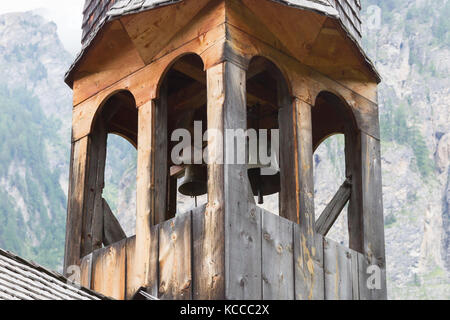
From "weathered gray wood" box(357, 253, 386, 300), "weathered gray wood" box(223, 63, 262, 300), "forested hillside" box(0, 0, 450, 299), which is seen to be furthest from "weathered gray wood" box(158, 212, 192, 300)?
"forested hillside" box(0, 0, 450, 299)

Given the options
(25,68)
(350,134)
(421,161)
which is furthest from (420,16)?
(350,134)

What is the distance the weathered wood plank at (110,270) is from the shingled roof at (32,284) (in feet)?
3.83

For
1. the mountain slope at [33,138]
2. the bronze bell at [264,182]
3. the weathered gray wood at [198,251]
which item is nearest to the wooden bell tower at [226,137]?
the weathered gray wood at [198,251]

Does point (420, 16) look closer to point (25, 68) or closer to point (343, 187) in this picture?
point (25, 68)

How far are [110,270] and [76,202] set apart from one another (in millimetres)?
999

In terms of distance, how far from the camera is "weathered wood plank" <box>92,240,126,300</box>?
8281 millimetres

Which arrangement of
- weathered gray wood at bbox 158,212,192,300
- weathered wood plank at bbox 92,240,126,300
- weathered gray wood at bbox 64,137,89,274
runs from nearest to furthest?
weathered gray wood at bbox 158,212,192,300 < weathered wood plank at bbox 92,240,126,300 < weathered gray wood at bbox 64,137,89,274

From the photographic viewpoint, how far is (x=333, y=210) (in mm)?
9234

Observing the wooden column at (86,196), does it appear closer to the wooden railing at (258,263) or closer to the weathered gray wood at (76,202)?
the weathered gray wood at (76,202)

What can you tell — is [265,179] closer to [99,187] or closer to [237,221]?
[99,187]

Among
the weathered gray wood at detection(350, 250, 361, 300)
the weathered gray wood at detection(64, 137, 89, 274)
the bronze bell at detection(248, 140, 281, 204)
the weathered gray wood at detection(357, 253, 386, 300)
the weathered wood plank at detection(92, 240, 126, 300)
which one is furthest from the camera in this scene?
the bronze bell at detection(248, 140, 281, 204)

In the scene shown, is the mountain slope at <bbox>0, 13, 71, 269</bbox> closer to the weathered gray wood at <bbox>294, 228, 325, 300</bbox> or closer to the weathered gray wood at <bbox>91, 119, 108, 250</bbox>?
the weathered gray wood at <bbox>91, 119, 108, 250</bbox>

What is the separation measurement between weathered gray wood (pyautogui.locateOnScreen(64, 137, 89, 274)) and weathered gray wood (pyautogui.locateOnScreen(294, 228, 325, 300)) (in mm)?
2053

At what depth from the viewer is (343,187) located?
30.8 ft
